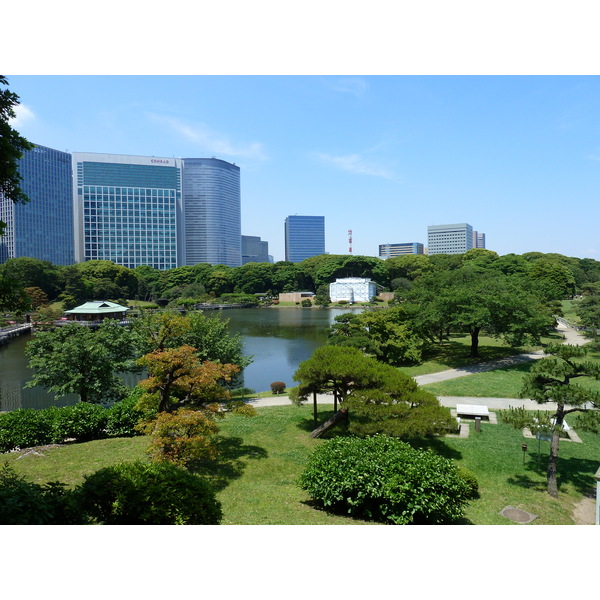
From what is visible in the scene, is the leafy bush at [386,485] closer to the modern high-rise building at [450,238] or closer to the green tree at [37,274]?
the green tree at [37,274]

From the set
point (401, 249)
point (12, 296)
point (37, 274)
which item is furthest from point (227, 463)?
point (401, 249)

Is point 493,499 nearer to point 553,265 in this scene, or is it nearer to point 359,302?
point 553,265

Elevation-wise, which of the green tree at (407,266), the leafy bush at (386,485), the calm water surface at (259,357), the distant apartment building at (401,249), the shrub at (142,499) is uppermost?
the distant apartment building at (401,249)

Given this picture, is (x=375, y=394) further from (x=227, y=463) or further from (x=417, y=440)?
(x=227, y=463)

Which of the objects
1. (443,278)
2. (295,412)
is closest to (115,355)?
(295,412)

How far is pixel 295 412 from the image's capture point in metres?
13.1

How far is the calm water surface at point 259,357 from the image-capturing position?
59.5 ft

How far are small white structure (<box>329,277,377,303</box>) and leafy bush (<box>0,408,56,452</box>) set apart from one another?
58571 mm

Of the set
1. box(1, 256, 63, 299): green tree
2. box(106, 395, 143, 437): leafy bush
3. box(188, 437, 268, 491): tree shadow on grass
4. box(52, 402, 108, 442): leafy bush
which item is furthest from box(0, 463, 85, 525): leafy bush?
box(1, 256, 63, 299): green tree

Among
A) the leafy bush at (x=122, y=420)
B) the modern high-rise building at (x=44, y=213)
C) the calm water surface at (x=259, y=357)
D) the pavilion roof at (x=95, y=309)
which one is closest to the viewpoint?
the leafy bush at (x=122, y=420)

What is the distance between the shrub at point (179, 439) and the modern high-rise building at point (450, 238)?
156509 mm

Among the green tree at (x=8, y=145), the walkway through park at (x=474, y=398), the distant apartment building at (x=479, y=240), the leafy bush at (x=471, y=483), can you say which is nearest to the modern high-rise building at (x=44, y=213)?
the walkway through park at (x=474, y=398)

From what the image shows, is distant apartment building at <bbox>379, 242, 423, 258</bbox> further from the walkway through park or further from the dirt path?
the dirt path

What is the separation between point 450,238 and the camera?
157 m
